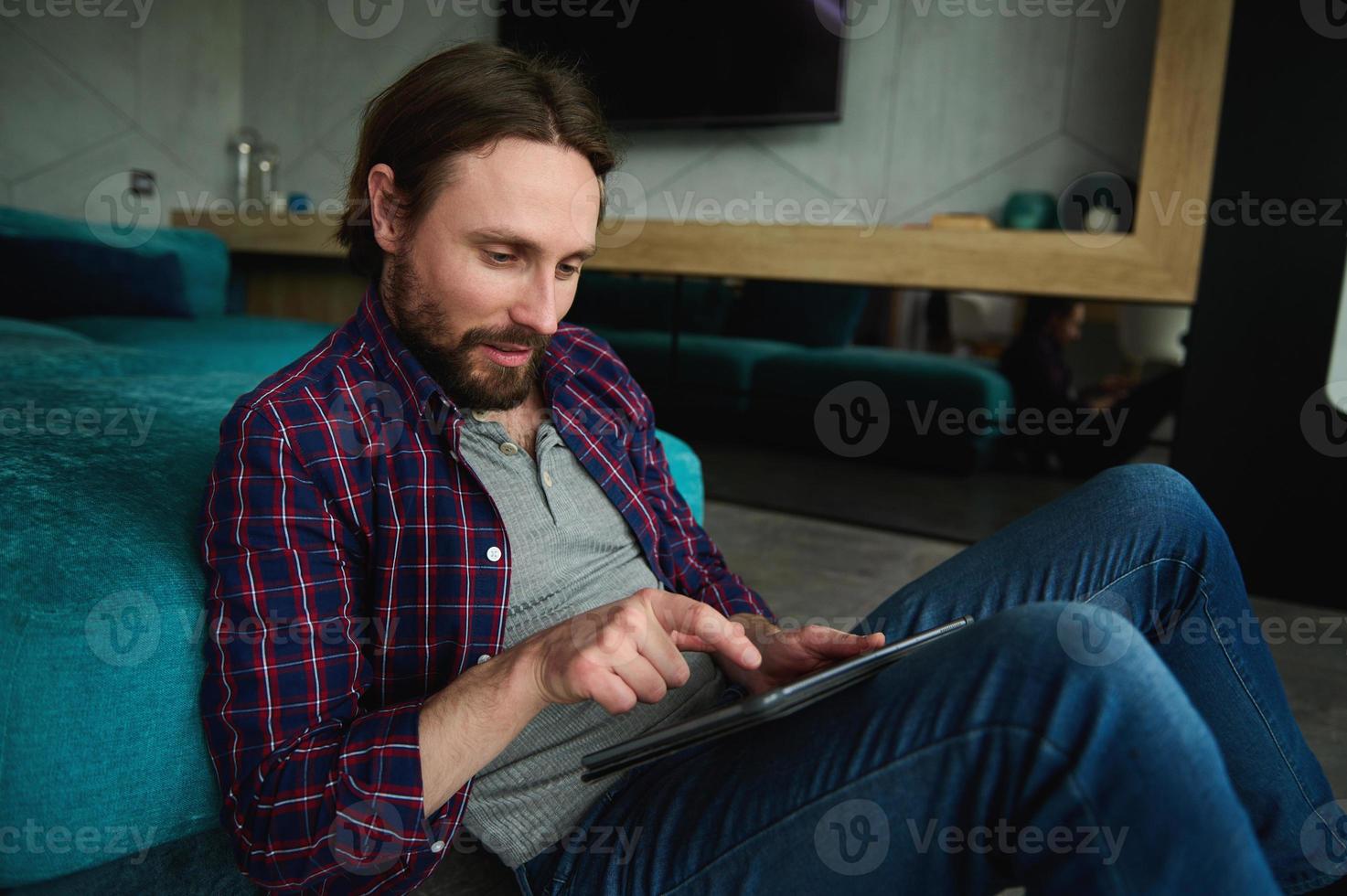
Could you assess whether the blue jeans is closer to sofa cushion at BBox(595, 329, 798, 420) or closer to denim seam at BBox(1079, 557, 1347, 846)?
denim seam at BBox(1079, 557, 1347, 846)

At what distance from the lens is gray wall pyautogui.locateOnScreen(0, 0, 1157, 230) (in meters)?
2.76

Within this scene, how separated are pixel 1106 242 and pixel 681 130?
163cm

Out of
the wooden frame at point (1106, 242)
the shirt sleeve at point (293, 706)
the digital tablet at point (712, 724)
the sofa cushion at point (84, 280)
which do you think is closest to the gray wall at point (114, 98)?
the sofa cushion at point (84, 280)

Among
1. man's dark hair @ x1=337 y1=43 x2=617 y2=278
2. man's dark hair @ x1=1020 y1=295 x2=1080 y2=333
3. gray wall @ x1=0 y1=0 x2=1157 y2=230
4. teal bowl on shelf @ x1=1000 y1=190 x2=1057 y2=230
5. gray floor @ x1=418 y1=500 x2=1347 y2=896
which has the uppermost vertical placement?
gray wall @ x1=0 y1=0 x2=1157 y2=230

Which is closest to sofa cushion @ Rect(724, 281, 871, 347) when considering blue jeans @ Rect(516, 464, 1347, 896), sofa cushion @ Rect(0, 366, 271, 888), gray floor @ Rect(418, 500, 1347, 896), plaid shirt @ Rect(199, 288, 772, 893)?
gray floor @ Rect(418, 500, 1347, 896)

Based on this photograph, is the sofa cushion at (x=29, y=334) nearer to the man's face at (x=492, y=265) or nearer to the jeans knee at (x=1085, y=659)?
the man's face at (x=492, y=265)

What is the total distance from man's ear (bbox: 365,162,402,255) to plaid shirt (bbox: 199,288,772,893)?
6 centimetres

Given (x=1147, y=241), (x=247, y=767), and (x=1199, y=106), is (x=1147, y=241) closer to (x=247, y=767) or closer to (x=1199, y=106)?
(x=1199, y=106)

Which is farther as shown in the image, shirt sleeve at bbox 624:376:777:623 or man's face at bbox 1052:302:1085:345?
man's face at bbox 1052:302:1085:345

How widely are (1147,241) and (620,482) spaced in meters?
1.82

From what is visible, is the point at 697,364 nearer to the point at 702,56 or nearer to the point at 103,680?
the point at 702,56

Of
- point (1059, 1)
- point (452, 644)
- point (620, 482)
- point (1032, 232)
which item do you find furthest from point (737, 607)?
point (1059, 1)

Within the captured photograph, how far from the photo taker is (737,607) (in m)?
1.13

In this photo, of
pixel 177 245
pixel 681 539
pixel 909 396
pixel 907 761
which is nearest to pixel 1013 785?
pixel 907 761
